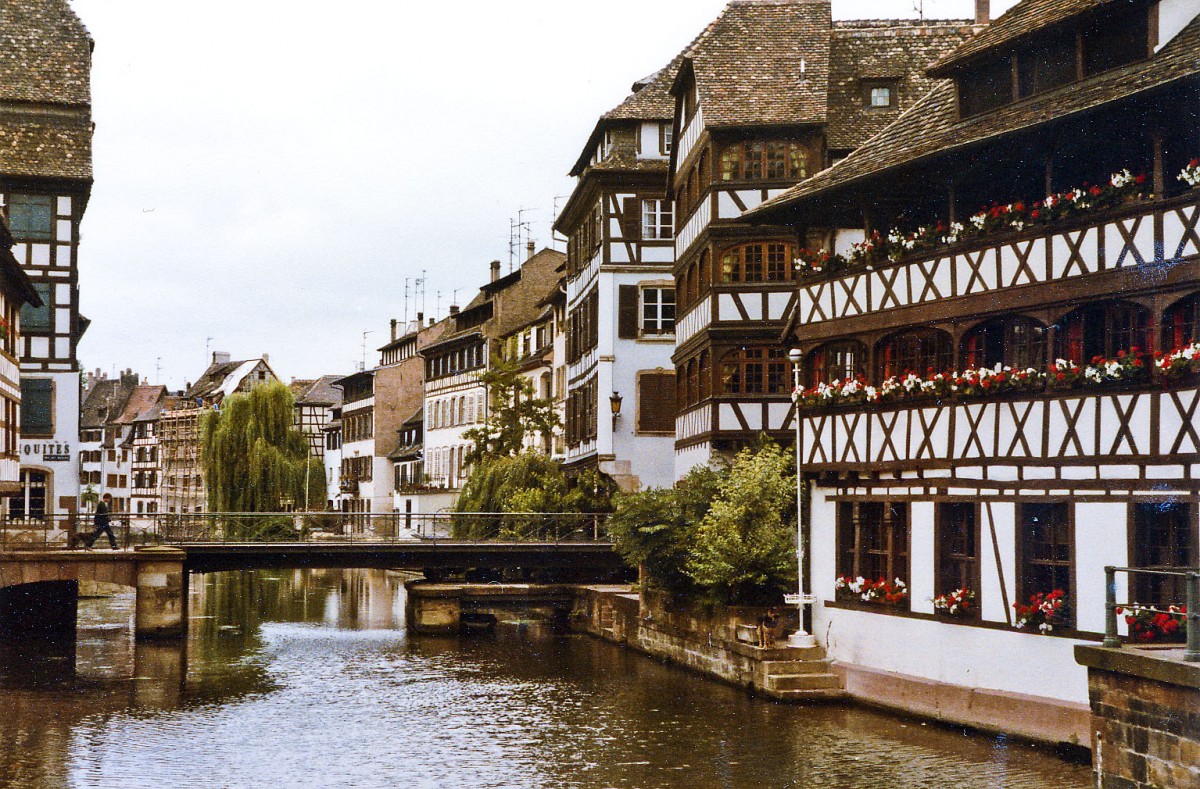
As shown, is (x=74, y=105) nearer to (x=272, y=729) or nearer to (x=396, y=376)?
(x=272, y=729)

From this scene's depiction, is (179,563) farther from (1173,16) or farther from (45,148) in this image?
(1173,16)

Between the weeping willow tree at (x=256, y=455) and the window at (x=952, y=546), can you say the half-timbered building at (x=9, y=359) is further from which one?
the weeping willow tree at (x=256, y=455)

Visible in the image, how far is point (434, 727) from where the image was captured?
23.8 meters

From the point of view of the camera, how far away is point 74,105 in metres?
48.8

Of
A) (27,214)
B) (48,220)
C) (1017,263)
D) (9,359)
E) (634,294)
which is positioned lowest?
(1017,263)

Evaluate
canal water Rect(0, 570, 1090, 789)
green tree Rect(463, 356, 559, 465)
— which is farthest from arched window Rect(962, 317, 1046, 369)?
green tree Rect(463, 356, 559, 465)

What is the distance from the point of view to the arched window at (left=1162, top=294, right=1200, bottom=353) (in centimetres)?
1880

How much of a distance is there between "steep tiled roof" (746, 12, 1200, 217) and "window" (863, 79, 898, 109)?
10206 millimetres

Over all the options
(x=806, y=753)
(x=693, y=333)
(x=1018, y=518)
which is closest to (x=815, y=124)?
(x=693, y=333)

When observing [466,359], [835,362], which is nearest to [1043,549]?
[835,362]

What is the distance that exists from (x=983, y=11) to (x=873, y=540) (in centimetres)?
1782

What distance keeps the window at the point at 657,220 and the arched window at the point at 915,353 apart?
2129 centimetres

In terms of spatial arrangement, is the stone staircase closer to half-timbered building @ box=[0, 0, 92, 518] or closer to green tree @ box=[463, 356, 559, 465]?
half-timbered building @ box=[0, 0, 92, 518]

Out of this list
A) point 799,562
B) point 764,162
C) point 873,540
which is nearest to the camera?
point 873,540
